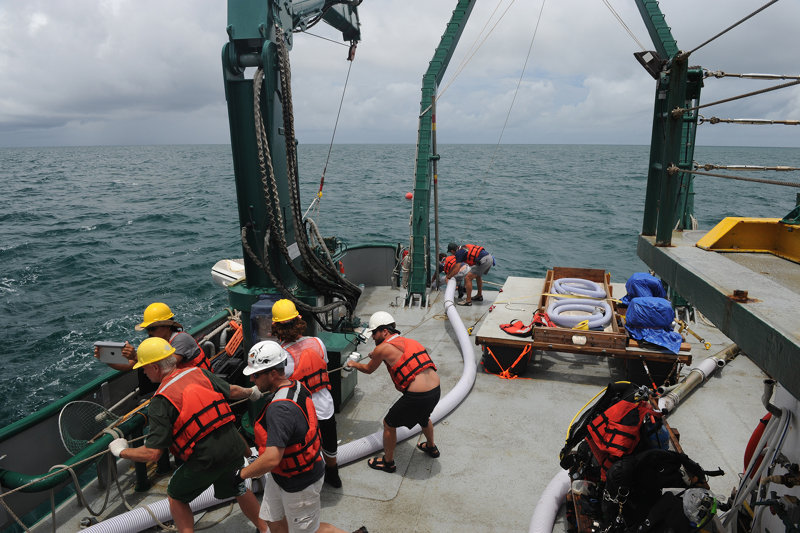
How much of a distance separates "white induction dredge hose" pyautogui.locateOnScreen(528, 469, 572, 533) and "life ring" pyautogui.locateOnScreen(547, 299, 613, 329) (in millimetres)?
2935

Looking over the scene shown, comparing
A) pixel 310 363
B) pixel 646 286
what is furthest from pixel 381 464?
pixel 646 286

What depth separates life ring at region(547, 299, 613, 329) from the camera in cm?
726

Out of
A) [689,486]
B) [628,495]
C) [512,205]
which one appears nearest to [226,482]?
[628,495]

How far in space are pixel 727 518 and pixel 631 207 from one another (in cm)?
3623

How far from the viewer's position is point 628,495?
11.3 feet

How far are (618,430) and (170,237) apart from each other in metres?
26.0

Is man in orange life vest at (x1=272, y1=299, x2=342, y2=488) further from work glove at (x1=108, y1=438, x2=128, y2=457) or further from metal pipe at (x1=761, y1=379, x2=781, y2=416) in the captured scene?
metal pipe at (x1=761, y1=379, x2=781, y2=416)

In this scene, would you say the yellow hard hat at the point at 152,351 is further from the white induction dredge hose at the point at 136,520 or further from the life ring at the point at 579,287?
the life ring at the point at 579,287

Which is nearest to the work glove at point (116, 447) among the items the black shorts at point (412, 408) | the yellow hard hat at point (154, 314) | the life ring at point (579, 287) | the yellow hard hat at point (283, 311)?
the yellow hard hat at point (154, 314)

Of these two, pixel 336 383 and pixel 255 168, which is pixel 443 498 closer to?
pixel 336 383

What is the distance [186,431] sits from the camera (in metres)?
3.45

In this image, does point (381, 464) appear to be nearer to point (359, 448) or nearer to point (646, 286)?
point (359, 448)

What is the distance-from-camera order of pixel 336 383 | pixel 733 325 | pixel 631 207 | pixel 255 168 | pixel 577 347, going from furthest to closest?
1. pixel 631 207
2. pixel 577 347
3. pixel 336 383
4. pixel 255 168
5. pixel 733 325

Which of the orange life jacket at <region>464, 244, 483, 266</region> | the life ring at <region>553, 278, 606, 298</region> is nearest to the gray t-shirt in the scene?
the life ring at <region>553, 278, 606, 298</region>
